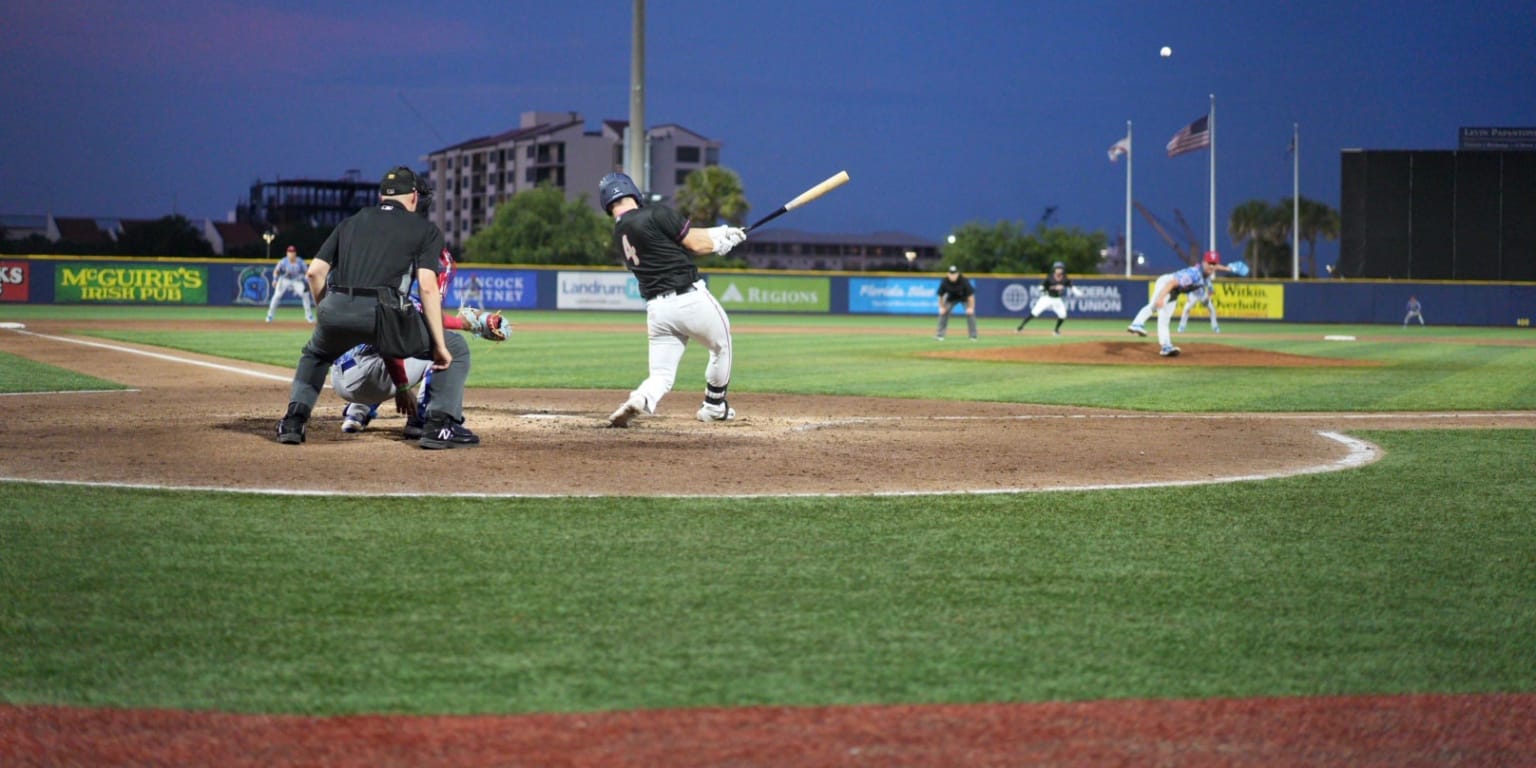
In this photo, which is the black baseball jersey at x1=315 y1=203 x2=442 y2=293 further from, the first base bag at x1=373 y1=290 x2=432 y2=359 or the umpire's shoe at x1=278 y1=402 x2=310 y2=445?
the umpire's shoe at x1=278 y1=402 x2=310 y2=445

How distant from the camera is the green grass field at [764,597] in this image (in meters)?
3.95

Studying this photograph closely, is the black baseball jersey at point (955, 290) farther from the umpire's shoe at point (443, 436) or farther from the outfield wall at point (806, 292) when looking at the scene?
the umpire's shoe at point (443, 436)

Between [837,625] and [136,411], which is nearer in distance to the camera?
[837,625]

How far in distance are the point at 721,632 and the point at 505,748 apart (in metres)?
1.12

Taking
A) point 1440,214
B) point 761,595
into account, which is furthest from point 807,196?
point 1440,214

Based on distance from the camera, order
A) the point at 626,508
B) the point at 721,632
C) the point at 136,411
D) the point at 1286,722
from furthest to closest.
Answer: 1. the point at 136,411
2. the point at 626,508
3. the point at 721,632
4. the point at 1286,722

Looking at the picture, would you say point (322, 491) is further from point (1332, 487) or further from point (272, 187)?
point (272, 187)

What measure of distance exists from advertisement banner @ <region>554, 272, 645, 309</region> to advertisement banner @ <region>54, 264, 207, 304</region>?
11766mm

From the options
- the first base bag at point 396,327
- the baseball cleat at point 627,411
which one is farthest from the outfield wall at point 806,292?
the first base bag at point 396,327

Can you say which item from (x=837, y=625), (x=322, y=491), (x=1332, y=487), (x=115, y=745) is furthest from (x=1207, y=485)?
(x=115, y=745)

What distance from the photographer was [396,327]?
8.69 m

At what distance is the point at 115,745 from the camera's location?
3.43 meters

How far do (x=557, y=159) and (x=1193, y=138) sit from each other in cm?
7420

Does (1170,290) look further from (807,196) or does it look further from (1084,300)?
(1084,300)
